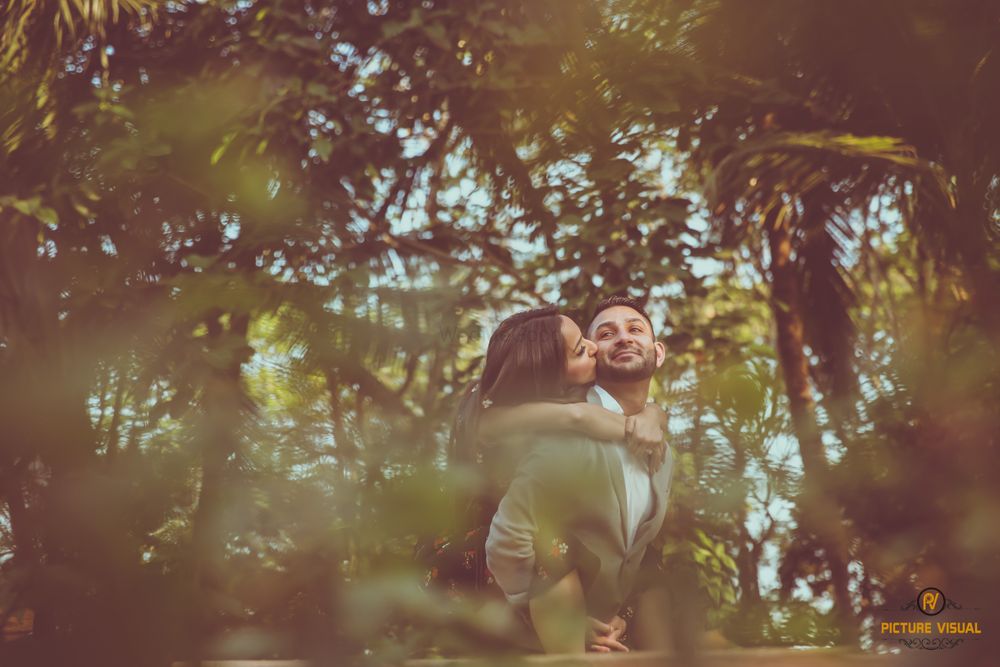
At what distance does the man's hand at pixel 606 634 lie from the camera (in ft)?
3.92

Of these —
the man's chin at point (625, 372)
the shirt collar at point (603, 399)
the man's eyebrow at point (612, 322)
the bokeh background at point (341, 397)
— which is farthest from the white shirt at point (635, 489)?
the bokeh background at point (341, 397)

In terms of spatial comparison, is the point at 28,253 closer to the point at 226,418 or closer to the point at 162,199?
the point at 162,199

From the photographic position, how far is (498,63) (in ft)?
10.2

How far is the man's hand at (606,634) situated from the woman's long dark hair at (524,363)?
35 cm

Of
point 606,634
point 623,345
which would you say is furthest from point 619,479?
point 623,345

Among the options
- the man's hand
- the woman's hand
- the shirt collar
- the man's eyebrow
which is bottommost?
the man's hand

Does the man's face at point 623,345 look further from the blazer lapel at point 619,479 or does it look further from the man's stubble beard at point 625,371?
the blazer lapel at point 619,479

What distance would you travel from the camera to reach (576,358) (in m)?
1.59

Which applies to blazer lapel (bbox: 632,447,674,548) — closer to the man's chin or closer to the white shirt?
the white shirt

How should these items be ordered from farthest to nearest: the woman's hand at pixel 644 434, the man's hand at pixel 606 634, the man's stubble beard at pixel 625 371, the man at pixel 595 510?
1. the man's stubble beard at pixel 625 371
2. the woman's hand at pixel 644 434
3. the man's hand at pixel 606 634
4. the man at pixel 595 510

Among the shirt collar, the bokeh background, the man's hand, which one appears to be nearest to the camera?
the bokeh background

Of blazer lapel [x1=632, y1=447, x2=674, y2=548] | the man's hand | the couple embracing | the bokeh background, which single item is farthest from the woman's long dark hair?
the bokeh background

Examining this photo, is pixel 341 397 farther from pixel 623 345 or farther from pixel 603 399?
pixel 623 345

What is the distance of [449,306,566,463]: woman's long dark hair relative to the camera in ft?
4.71
